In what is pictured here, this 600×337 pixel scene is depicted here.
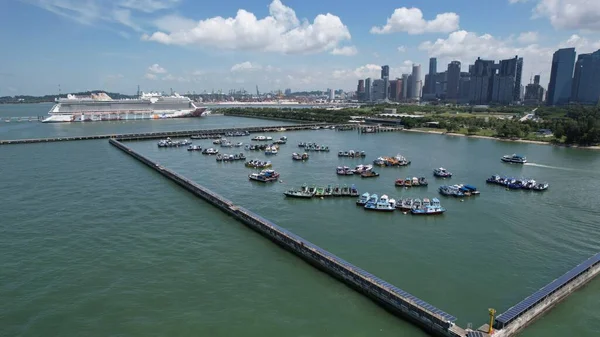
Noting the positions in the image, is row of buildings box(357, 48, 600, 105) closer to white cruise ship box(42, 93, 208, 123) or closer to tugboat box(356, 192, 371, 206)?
white cruise ship box(42, 93, 208, 123)

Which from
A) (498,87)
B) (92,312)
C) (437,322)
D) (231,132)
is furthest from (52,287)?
(498,87)

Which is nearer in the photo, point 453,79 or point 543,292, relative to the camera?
point 543,292

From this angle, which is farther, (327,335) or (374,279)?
(374,279)

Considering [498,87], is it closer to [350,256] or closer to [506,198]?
[506,198]

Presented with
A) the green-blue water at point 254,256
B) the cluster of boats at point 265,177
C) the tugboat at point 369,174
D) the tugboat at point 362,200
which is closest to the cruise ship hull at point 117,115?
the green-blue water at point 254,256

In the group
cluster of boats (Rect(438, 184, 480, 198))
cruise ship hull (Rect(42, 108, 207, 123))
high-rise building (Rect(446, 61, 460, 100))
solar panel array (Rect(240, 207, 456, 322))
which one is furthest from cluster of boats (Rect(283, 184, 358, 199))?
high-rise building (Rect(446, 61, 460, 100))

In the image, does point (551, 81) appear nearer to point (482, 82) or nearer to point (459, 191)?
point (482, 82)

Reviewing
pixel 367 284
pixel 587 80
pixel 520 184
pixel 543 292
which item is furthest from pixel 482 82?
pixel 367 284
